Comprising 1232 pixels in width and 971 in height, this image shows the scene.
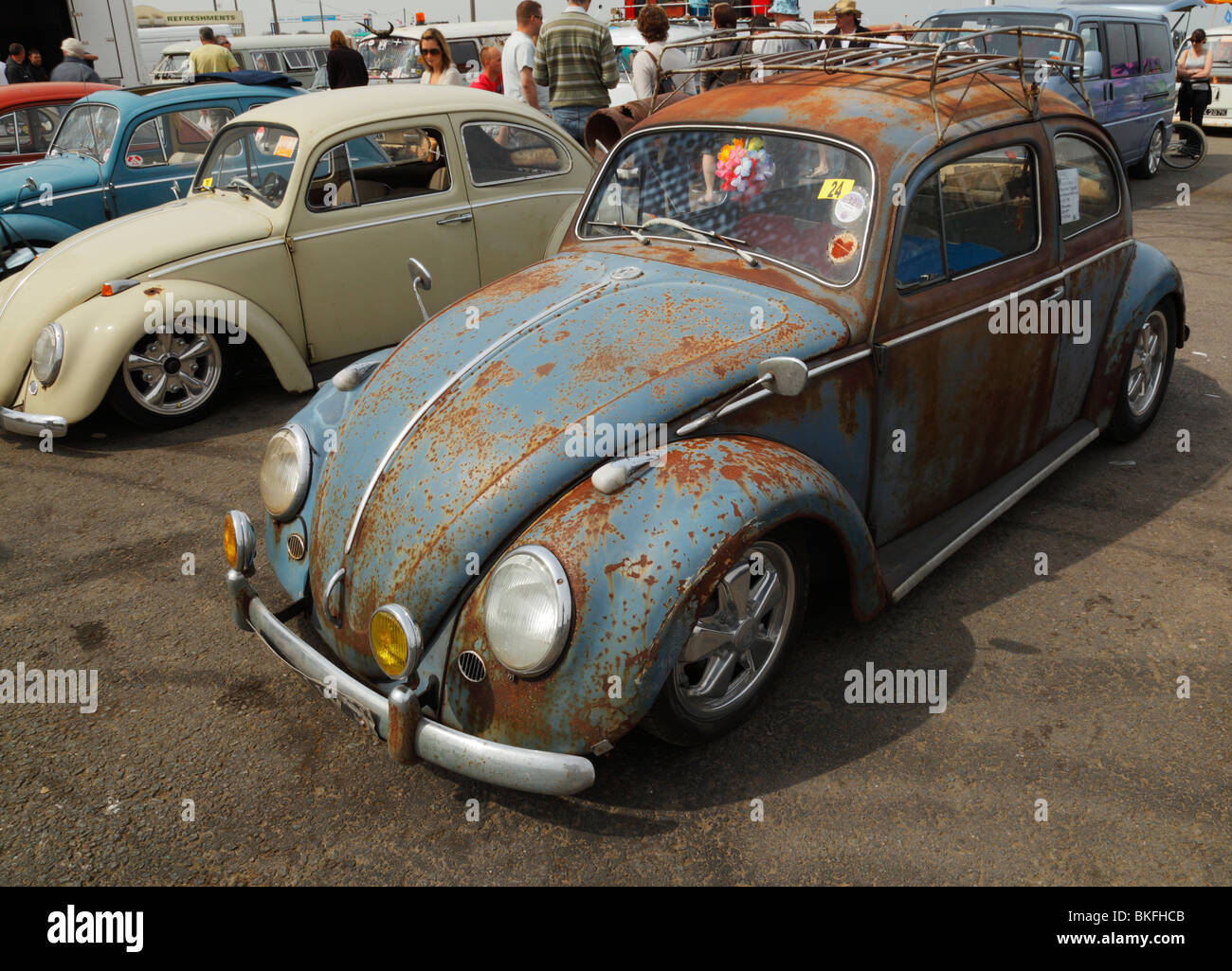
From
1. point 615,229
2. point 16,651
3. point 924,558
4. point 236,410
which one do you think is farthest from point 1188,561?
point 236,410

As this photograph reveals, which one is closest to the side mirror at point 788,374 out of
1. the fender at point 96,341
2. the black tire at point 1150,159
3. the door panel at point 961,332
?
the door panel at point 961,332

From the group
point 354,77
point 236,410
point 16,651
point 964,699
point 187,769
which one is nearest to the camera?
point 187,769

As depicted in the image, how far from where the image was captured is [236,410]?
6.05 m

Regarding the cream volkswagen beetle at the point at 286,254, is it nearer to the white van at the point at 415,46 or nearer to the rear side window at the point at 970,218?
the rear side window at the point at 970,218

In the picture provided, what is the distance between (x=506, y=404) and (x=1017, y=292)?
2.18 metres

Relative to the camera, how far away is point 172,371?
5688mm

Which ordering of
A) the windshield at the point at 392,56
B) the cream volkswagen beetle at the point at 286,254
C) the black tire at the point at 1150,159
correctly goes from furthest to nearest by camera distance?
the windshield at the point at 392,56
the black tire at the point at 1150,159
the cream volkswagen beetle at the point at 286,254

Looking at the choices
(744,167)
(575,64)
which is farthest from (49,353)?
(575,64)

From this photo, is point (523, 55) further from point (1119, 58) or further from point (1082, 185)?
point (1119, 58)

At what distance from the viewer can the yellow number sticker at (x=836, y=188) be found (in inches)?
137

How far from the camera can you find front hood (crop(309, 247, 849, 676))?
112 inches

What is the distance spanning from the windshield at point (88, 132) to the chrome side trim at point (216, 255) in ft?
8.99
